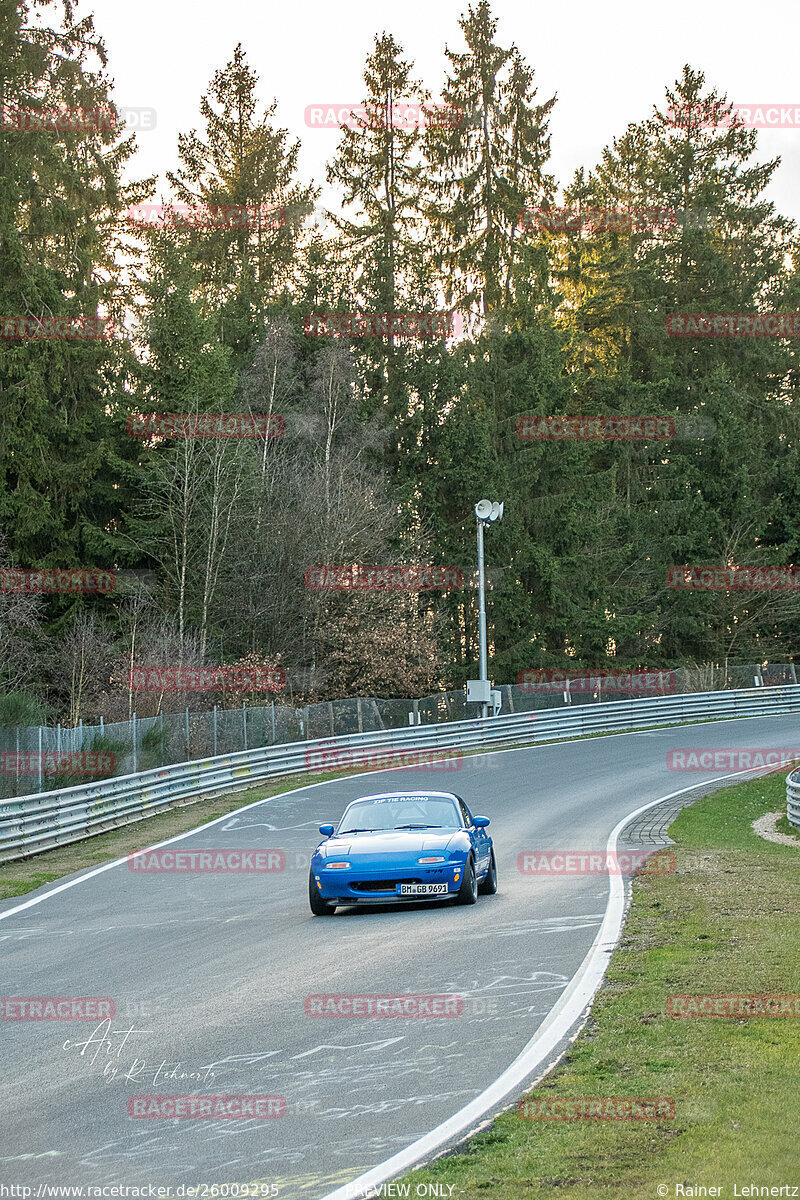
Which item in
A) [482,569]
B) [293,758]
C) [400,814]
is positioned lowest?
[293,758]

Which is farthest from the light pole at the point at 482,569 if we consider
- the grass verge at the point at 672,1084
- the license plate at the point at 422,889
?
the grass verge at the point at 672,1084

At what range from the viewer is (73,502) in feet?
153

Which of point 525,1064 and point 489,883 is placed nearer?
point 525,1064

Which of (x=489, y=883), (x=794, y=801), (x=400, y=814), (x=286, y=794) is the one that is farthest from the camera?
(x=286, y=794)

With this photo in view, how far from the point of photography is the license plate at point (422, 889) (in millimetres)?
13867

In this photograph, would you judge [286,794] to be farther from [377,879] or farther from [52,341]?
[52,341]

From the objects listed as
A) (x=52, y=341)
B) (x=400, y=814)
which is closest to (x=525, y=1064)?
(x=400, y=814)

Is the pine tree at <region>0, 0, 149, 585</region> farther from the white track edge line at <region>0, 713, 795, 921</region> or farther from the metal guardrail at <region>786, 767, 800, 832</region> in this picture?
the metal guardrail at <region>786, 767, 800, 832</region>

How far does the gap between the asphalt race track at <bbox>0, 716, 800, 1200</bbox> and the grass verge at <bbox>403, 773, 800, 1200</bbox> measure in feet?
1.53

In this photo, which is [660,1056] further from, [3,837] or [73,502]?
[73,502]

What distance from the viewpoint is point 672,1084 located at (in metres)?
6.55

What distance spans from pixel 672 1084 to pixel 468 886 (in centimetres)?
761

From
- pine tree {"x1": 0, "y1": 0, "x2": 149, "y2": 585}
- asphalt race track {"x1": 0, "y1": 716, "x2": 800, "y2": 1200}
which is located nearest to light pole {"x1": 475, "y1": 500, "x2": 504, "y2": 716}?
pine tree {"x1": 0, "y1": 0, "x2": 149, "y2": 585}

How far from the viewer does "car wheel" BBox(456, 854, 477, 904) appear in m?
14.0
